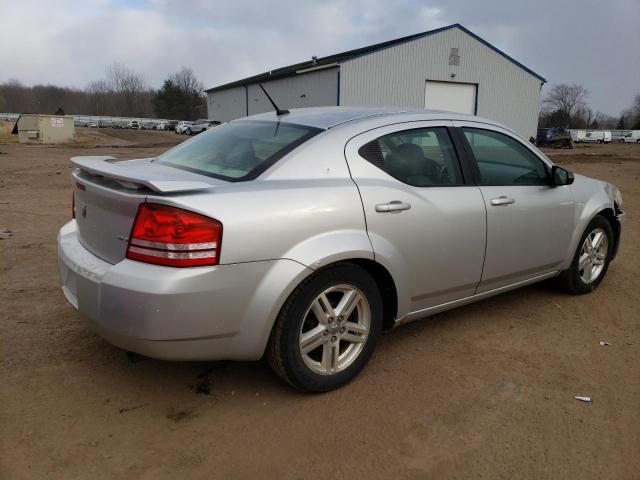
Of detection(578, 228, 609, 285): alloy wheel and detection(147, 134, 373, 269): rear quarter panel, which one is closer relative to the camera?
detection(147, 134, 373, 269): rear quarter panel

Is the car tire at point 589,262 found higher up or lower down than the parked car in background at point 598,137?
lower down

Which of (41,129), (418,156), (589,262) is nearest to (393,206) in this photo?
(418,156)

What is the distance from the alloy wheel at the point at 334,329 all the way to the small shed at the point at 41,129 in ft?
110

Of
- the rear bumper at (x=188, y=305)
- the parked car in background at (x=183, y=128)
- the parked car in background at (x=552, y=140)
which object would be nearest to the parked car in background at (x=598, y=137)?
the parked car in background at (x=552, y=140)

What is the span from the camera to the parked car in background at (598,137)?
67.8m

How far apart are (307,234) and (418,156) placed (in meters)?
1.09

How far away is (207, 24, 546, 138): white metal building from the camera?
27.2 m

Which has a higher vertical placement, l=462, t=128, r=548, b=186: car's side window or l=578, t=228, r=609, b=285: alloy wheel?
l=462, t=128, r=548, b=186: car's side window

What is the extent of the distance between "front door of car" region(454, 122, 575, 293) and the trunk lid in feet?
6.25

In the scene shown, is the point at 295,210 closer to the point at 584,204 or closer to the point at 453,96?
the point at 584,204

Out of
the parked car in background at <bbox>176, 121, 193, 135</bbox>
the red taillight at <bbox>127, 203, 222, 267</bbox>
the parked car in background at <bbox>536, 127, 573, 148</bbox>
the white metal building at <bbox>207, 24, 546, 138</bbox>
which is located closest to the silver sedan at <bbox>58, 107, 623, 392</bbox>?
the red taillight at <bbox>127, 203, 222, 267</bbox>

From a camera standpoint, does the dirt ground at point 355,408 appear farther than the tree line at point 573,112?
No

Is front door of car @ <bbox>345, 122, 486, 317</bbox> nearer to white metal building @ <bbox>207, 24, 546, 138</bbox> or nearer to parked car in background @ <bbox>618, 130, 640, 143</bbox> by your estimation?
white metal building @ <bbox>207, 24, 546, 138</bbox>

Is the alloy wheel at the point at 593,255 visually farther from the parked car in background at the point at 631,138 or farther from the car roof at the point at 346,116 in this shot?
the parked car in background at the point at 631,138
